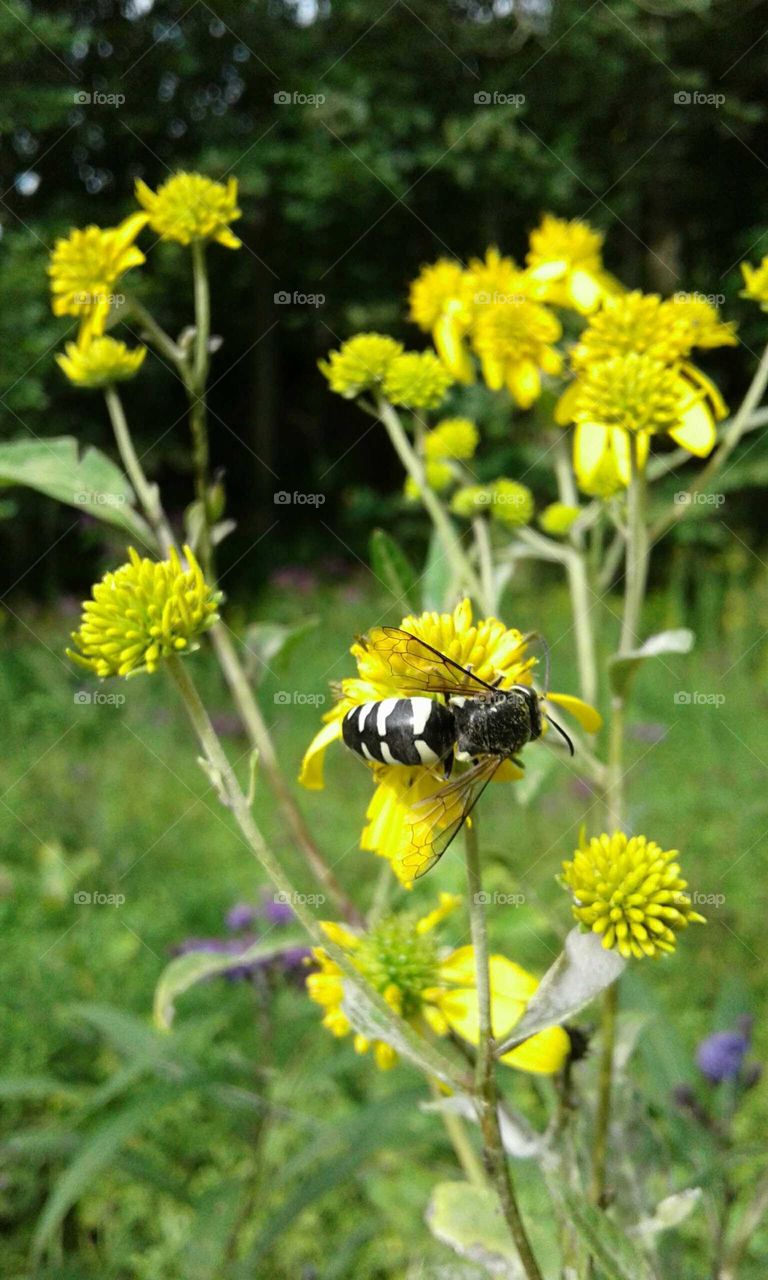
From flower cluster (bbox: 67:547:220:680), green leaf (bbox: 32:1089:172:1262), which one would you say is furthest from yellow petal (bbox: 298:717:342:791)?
green leaf (bbox: 32:1089:172:1262)

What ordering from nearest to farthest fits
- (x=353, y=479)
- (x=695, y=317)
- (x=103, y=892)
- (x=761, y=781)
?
(x=695, y=317) < (x=103, y=892) < (x=761, y=781) < (x=353, y=479)

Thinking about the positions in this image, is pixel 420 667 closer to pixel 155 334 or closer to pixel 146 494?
pixel 146 494

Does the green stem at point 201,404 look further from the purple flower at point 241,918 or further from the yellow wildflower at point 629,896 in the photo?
the purple flower at point 241,918

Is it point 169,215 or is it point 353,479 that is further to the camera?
point 353,479

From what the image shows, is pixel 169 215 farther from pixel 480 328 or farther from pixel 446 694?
pixel 446 694

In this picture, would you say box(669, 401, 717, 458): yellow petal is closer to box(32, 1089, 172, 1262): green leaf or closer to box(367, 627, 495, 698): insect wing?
box(367, 627, 495, 698): insect wing

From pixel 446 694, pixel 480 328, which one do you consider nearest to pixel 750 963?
pixel 480 328

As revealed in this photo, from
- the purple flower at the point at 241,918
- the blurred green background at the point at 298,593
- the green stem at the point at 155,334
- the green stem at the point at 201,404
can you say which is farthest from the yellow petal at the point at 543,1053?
the purple flower at the point at 241,918
